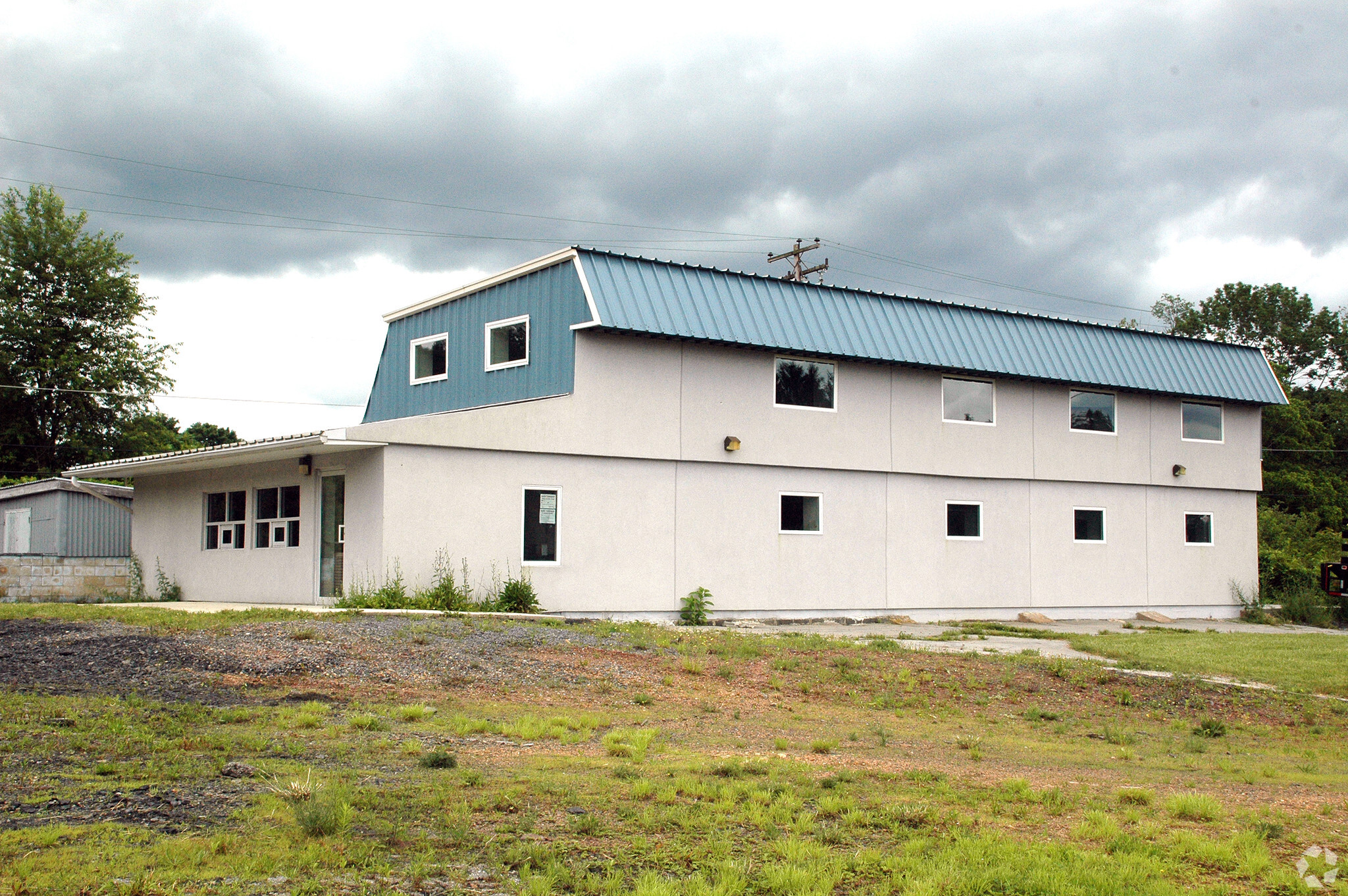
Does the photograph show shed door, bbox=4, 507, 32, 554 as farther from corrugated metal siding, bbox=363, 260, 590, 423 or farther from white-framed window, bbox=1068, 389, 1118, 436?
white-framed window, bbox=1068, 389, 1118, 436

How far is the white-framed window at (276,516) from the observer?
821 inches

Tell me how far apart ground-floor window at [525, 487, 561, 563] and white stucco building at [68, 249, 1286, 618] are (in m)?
0.04

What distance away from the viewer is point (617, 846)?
5.86 meters

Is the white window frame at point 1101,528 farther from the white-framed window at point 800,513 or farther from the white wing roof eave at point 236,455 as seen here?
the white wing roof eave at point 236,455

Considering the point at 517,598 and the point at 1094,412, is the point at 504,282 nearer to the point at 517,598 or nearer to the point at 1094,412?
the point at 517,598

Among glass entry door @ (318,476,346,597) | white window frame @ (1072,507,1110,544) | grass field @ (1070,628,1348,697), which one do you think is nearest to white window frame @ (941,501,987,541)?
white window frame @ (1072,507,1110,544)

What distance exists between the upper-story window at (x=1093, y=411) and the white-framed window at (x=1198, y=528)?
3630mm

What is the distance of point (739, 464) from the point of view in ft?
71.6

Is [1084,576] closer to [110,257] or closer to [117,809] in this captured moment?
[117,809]

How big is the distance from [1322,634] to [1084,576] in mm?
4986

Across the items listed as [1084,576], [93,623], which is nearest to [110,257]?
[93,623]

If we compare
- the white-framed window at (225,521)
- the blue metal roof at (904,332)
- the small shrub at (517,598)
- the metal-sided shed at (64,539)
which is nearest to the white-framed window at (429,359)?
the white-framed window at (225,521)

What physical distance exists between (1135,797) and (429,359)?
19568 mm

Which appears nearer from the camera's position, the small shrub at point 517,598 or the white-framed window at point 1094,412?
the small shrub at point 517,598
